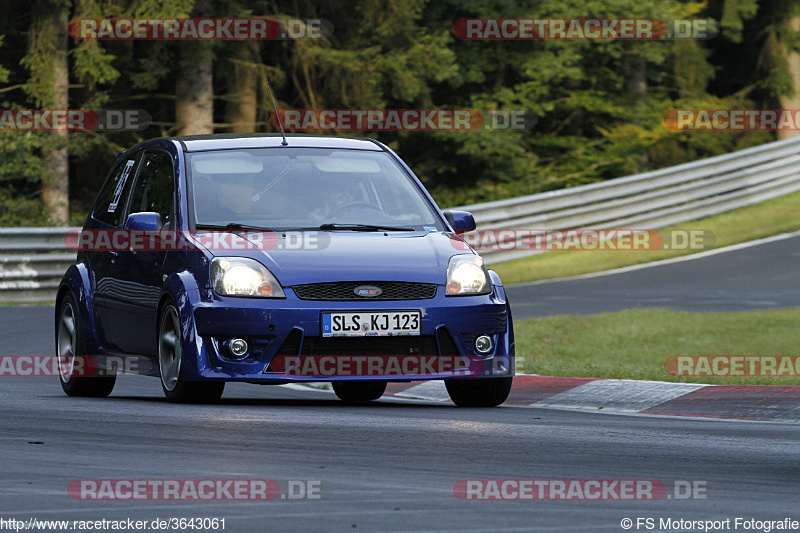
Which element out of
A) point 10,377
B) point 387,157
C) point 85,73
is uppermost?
point 85,73

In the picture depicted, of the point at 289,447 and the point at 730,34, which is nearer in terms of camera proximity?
the point at 289,447

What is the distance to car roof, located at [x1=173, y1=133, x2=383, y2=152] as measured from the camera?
34.7 feet

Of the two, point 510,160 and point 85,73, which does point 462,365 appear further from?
point 510,160

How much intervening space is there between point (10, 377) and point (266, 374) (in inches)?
161

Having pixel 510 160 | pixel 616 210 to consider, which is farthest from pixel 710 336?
pixel 510 160

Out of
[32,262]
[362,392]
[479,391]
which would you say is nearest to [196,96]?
[32,262]

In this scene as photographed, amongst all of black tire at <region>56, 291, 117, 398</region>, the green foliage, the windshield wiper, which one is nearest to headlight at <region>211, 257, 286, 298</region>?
the windshield wiper

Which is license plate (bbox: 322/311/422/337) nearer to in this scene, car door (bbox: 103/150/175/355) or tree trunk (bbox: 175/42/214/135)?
car door (bbox: 103/150/175/355)

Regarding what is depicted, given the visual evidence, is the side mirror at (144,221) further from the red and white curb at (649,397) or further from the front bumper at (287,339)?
the red and white curb at (649,397)

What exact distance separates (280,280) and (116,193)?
7.96ft

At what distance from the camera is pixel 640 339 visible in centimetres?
1470

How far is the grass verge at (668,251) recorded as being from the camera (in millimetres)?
22461

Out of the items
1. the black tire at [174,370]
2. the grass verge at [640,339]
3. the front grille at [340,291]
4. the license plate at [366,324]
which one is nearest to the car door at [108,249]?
the black tire at [174,370]

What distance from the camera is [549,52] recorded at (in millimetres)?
33844
